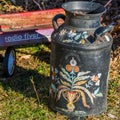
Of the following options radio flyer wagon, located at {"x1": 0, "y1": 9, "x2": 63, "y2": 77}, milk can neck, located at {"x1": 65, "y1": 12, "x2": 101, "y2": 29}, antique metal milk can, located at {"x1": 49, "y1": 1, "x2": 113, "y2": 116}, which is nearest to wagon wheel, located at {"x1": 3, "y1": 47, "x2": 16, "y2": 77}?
radio flyer wagon, located at {"x1": 0, "y1": 9, "x2": 63, "y2": 77}

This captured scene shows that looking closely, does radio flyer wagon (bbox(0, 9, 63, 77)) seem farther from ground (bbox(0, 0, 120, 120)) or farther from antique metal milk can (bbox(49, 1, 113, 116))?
antique metal milk can (bbox(49, 1, 113, 116))

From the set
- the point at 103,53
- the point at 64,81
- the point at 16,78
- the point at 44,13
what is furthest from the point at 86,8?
the point at 16,78

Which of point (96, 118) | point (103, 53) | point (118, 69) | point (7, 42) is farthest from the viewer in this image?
point (118, 69)

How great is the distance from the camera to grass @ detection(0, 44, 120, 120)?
Result: 465cm

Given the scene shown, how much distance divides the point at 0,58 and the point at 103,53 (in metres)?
2.01

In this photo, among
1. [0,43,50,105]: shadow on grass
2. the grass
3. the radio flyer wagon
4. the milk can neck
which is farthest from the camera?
the radio flyer wagon

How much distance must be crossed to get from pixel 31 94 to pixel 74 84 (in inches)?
36.3

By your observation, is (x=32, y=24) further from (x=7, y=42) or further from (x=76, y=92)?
(x=76, y=92)

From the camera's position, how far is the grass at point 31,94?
465 cm

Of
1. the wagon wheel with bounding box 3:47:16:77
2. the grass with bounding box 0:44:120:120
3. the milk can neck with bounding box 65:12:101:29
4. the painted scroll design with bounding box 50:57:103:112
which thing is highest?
the milk can neck with bounding box 65:12:101:29

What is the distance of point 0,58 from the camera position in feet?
18.8

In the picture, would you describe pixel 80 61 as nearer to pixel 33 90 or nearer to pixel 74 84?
pixel 74 84

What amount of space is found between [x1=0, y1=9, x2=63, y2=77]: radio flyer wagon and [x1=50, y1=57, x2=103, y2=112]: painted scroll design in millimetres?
1019

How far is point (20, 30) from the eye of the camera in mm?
5164
